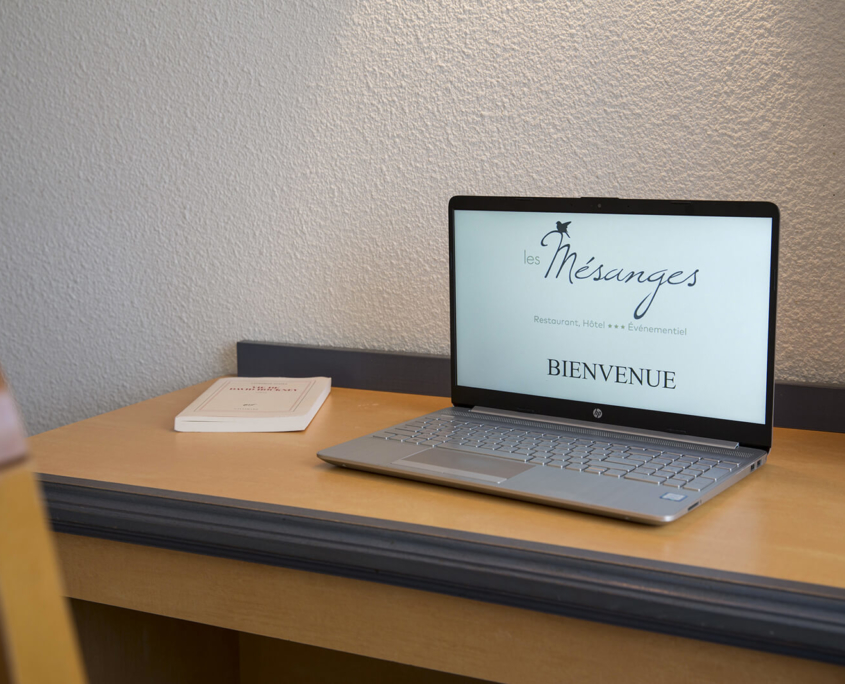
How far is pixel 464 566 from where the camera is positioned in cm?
57

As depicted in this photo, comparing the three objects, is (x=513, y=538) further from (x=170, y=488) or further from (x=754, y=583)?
(x=170, y=488)

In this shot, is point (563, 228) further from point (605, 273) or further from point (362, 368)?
point (362, 368)

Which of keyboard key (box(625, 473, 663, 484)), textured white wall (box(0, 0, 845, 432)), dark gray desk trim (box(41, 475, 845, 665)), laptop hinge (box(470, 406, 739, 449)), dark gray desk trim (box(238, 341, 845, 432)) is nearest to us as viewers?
dark gray desk trim (box(41, 475, 845, 665))

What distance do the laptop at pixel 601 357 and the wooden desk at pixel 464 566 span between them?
34mm

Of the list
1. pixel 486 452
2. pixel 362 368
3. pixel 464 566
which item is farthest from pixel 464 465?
pixel 362 368

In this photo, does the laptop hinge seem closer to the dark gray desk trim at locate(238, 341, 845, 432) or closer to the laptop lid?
the laptop lid

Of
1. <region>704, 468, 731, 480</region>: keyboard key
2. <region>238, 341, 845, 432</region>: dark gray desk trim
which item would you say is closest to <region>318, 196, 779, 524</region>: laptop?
<region>704, 468, 731, 480</region>: keyboard key

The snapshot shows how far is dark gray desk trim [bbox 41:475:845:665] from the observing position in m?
0.49

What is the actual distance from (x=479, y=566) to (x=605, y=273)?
1.23 ft

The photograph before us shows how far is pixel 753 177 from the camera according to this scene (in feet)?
2.96

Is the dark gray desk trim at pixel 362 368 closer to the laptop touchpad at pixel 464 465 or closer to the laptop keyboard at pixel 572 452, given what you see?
the laptop keyboard at pixel 572 452

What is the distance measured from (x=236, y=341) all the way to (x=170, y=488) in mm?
528

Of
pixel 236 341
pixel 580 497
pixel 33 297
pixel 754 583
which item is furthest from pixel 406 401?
pixel 33 297

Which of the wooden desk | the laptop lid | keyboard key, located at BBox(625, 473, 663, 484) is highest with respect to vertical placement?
the laptop lid
